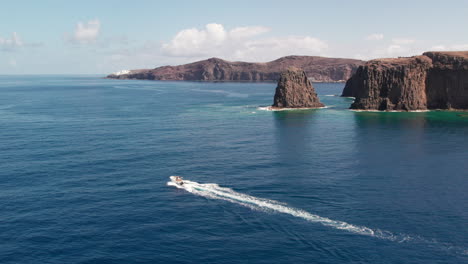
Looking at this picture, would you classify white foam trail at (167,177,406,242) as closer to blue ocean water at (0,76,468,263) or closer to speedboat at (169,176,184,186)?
blue ocean water at (0,76,468,263)

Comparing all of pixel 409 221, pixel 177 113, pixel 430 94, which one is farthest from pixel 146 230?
pixel 430 94

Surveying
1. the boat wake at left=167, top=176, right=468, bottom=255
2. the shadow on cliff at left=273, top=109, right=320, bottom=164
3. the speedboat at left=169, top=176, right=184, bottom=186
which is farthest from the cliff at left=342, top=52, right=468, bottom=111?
the boat wake at left=167, top=176, right=468, bottom=255

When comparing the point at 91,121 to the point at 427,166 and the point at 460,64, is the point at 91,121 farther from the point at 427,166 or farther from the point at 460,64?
the point at 460,64

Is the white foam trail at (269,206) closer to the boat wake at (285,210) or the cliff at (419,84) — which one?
the boat wake at (285,210)

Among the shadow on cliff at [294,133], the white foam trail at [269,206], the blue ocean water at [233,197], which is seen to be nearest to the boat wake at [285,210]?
the white foam trail at [269,206]

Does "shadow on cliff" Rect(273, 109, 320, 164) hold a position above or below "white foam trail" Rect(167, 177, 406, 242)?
above
